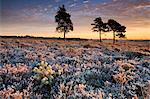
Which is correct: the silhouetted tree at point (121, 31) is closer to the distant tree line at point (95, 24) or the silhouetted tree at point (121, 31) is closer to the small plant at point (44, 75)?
the distant tree line at point (95, 24)

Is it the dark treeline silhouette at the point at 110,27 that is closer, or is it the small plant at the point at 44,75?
the small plant at the point at 44,75

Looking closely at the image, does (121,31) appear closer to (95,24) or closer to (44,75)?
(95,24)

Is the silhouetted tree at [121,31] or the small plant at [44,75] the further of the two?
the silhouetted tree at [121,31]

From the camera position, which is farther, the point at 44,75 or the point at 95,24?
the point at 95,24

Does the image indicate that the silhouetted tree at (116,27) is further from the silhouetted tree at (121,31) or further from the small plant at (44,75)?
the small plant at (44,75)

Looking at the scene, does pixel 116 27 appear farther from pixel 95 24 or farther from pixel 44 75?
pixel 44 75

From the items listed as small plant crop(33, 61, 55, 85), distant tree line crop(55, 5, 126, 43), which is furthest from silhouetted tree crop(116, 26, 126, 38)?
small plant crop(33, 61, 55, 85)

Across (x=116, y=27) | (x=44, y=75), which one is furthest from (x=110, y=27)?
(x=44, y=75)

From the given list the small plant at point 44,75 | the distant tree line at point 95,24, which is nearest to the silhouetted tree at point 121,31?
the distant tree line at point 95,24

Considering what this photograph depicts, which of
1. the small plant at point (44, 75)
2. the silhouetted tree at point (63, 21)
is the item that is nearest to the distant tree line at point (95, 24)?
the silhouetted tree at point (63, 21)

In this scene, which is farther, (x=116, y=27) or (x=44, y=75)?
(x=116, y=27)

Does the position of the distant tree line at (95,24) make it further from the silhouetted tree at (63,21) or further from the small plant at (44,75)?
the small plant at (44,75)

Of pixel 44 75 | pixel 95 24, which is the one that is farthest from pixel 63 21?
pixel 44 75

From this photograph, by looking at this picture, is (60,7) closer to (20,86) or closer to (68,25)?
(68,25)
